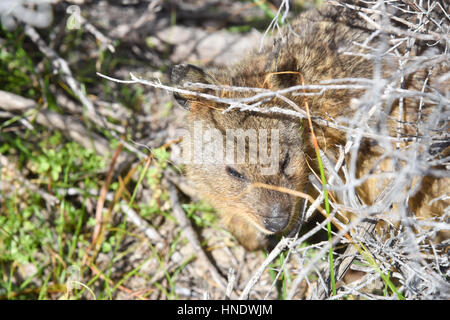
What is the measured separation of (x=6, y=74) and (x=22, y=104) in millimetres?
572

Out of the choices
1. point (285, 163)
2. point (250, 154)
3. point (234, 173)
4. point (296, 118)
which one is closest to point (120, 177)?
point (234, 173)

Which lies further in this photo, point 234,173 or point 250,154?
point 234,173

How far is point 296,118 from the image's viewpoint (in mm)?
3113

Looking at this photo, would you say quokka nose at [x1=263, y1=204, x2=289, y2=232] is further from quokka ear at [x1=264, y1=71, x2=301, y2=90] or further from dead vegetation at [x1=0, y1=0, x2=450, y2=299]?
quokka ear at [x1=264, y1=71, x2=301, y2=90]

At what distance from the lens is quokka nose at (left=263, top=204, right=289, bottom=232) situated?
303 cm

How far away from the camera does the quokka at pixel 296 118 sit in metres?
3.06

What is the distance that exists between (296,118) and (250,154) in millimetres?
434

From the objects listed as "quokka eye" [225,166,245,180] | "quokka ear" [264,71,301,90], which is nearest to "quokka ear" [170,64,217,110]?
"quokka ear" [264,71,301,90]

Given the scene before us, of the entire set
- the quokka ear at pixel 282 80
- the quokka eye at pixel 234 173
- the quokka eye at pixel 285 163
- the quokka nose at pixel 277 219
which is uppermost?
the quokka ear at pixel 282 80

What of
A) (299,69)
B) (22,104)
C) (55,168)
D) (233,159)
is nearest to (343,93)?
(299,69)

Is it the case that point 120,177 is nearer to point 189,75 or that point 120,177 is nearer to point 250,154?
point 189,75

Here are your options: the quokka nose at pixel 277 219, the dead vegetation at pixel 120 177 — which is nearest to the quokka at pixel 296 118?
the quokka nose at pixel 277 219

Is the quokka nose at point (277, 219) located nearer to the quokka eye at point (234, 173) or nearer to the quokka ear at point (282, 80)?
the quokka eye at point (234, 173)

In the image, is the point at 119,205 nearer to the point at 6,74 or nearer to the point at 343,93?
the point at 6,74
